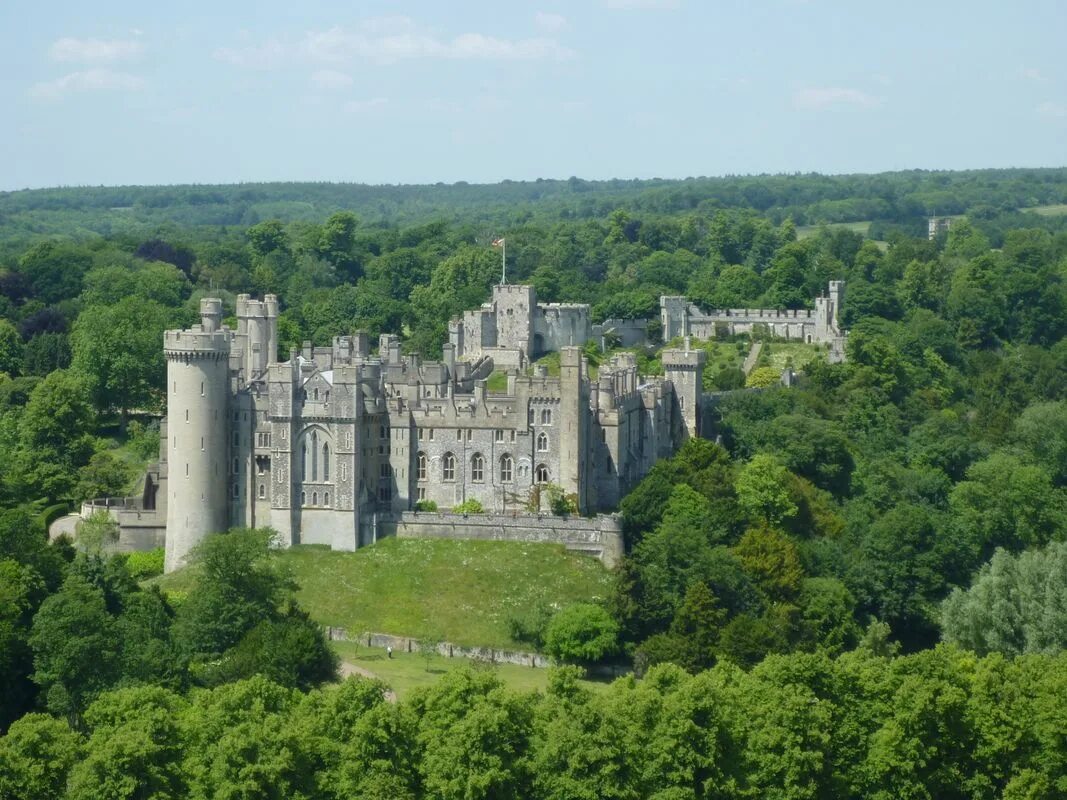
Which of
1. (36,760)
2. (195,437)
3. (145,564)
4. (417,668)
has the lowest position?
(417,668)

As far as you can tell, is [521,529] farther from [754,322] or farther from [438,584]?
[754,322]

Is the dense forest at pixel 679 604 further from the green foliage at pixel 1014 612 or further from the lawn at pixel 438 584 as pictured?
the lawn at pixel 438 584

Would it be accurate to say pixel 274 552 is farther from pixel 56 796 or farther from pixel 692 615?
pixel 56 796

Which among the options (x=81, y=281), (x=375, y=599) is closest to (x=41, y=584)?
(x=375, y=599)

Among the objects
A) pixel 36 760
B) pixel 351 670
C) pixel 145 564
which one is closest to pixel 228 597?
pixel 351 670

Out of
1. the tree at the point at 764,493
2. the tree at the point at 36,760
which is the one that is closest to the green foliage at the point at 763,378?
the tree at the point at 764,493

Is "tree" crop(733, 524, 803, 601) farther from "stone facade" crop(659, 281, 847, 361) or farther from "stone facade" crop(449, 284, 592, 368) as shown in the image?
"stone facade" crop(659, 281, 847, 361)
